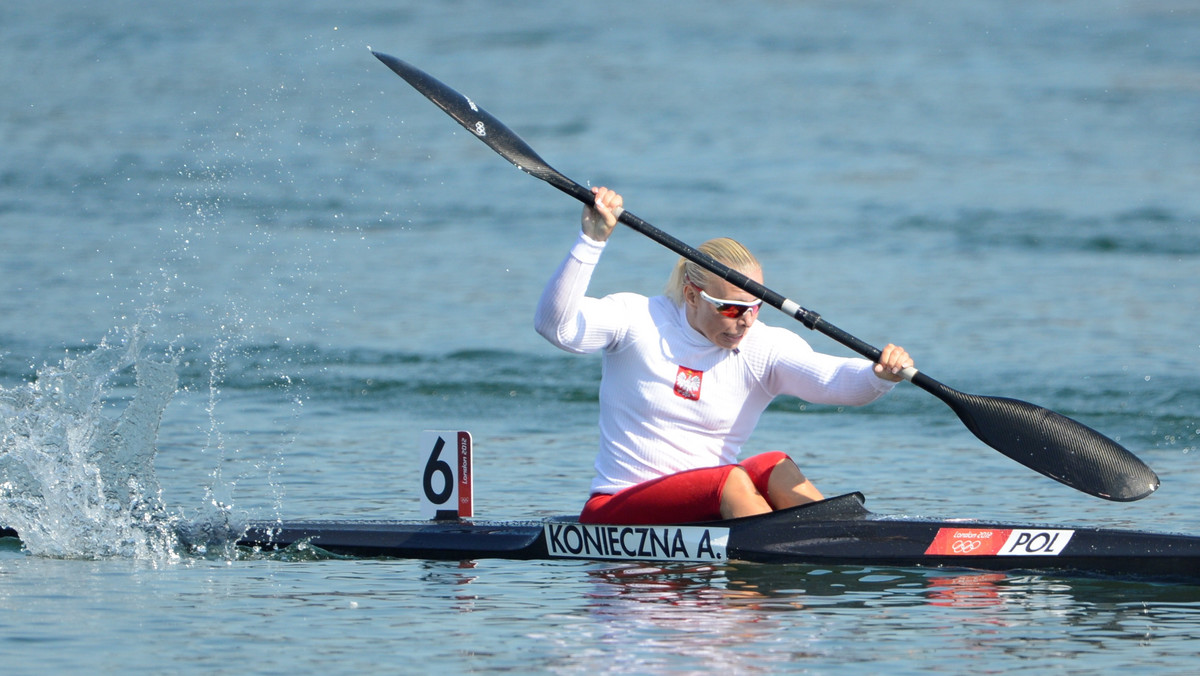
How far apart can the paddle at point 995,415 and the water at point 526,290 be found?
587 mm

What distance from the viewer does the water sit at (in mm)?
5000

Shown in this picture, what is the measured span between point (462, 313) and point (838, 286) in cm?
340

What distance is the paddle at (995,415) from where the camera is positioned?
5590 mm

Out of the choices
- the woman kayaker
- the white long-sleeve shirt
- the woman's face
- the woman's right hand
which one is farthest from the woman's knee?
the woman's right hand

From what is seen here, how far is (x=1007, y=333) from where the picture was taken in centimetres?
1170

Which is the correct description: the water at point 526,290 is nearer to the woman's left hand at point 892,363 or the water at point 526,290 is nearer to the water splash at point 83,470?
the water splash at point 83,470

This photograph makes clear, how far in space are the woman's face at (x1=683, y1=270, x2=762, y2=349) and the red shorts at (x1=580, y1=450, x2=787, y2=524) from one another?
461 millimetres

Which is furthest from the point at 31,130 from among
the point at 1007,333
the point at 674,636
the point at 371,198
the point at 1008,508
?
the point at 674,636

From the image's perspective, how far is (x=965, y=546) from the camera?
554cm

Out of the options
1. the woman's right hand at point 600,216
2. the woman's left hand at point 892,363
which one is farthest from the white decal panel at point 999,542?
the woman's right hand at point 600,216

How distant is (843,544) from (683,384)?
31.9 inches

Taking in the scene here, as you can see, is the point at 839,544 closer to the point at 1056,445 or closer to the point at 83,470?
the point at 1056,445

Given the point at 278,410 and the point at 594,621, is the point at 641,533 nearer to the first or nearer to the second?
the point at 594,621

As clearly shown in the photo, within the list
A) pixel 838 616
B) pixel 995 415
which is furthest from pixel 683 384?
pixel 995 415
